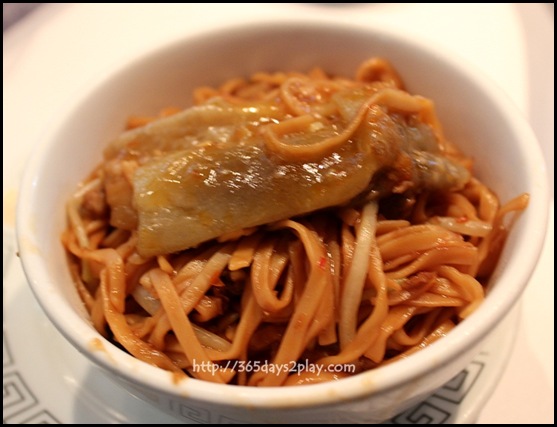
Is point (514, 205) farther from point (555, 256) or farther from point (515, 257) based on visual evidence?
point (555, 256)

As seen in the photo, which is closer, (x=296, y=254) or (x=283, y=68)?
(x=296, y=254)

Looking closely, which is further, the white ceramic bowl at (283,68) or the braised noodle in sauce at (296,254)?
the braised noodle in sauce at (296,254)

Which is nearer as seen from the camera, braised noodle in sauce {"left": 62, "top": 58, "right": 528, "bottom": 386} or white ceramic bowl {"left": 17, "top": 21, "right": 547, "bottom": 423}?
white ceramic bowl {"left": 17, "top": 21, "right": 547, "bottom": 423}

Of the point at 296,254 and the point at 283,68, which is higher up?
the point at 283,68
